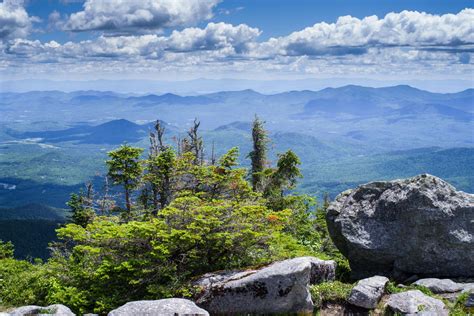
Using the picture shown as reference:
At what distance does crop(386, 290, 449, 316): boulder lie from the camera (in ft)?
45.3

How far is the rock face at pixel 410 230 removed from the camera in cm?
1797

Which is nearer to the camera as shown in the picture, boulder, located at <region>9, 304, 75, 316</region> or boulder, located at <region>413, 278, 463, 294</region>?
boulder, located at <region>9, 304, 75, 316</region>

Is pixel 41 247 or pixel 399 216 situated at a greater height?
pixel 399 216

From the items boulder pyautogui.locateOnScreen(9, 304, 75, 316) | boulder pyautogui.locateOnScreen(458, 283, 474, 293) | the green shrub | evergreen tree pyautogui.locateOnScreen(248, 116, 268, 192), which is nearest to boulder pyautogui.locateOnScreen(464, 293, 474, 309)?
boulder pyautogui.locateOnScreen(458, 283, 474, 293)

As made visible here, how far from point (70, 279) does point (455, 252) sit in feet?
49.4

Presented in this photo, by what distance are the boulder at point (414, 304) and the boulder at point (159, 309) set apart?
6069 millimetres

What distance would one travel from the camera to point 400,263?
18516 mm

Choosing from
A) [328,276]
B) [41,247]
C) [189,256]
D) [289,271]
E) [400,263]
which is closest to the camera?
[289,271]

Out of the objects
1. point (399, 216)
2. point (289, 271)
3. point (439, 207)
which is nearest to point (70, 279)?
point (289, 271)

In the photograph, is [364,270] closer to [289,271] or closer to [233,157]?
[289,271]

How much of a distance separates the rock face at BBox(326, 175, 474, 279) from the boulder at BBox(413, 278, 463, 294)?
140 cm

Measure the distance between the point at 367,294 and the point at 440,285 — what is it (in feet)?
10.6

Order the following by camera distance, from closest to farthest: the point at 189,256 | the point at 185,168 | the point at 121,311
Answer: the point at 121,311
the point at 189,256
the point at 185,168

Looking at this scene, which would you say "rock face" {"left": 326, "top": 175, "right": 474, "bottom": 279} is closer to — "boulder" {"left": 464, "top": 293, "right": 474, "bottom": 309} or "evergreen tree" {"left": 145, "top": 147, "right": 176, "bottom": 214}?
"boulder" {"left": 464, "top": 293, "right": 474, "bottom": 309}
